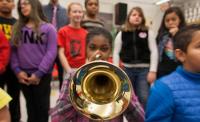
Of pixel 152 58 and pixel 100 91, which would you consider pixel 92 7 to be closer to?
pixel 152 58

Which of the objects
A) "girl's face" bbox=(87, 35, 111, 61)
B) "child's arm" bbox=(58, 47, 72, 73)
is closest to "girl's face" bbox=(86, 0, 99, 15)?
"child's arm" bbox=(58, 47, 72, 73)

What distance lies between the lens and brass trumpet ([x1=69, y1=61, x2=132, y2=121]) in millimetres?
1320

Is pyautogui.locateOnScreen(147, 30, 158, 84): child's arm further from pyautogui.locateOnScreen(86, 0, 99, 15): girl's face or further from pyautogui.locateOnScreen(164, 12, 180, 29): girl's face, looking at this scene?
pyautogui.locateOnScreen(86, 0, 99, 15): girl's face

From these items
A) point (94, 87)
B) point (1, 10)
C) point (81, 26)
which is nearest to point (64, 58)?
point (81, 26)

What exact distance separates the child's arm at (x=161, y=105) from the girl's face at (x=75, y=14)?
1.56 metres

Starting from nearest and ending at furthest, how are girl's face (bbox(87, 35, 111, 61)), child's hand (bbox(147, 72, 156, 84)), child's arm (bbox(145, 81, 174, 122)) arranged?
child's arm (bbox(145, 81, 174, 122)) < girl's face (bbox(87, 35, 111, 61)) < child's hand (bbox(147, 72, 156, 84))

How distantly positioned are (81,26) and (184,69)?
1.60 m

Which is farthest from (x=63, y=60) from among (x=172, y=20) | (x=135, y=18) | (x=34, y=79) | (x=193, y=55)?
A: (x=193, y=55)

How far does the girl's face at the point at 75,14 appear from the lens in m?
2.63

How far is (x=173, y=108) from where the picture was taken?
1.16 metres

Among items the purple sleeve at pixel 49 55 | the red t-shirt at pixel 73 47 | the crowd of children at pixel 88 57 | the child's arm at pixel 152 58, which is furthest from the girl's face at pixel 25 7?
the child's arm at pixel 152 58

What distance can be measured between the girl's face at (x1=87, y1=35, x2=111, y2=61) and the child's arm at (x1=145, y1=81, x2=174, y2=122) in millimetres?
344

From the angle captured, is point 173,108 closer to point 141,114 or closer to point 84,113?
point 141,114

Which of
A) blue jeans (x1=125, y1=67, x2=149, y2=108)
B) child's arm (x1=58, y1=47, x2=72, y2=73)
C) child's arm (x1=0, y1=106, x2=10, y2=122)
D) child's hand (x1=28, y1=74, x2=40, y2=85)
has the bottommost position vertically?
blue jeans (x1=125, y1=67, x2=149, y2=108)
